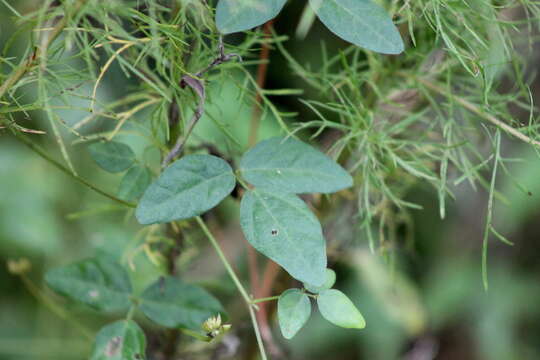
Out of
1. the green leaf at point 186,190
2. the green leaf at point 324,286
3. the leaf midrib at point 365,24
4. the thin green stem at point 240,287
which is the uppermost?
the leaf midrib at point 365,24

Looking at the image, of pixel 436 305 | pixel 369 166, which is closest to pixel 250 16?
pixel 369 166

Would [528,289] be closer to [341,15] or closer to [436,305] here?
[436,305]

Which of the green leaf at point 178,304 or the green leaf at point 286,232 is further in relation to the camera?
the green leaf at point 178,304

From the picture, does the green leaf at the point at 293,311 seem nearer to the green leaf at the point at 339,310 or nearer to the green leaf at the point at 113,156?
the green leaf at the point at 339,310

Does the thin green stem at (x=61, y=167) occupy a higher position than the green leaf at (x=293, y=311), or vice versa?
the thin green stem at (x=61, y=167)

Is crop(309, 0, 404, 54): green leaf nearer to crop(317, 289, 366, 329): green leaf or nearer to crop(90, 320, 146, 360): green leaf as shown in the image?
crop(317, 289, 366, 329): green leaf

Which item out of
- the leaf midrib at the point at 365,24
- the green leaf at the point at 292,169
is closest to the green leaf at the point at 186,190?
the green leaf at the point at 292,169

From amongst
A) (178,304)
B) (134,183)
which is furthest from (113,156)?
(178,304)
